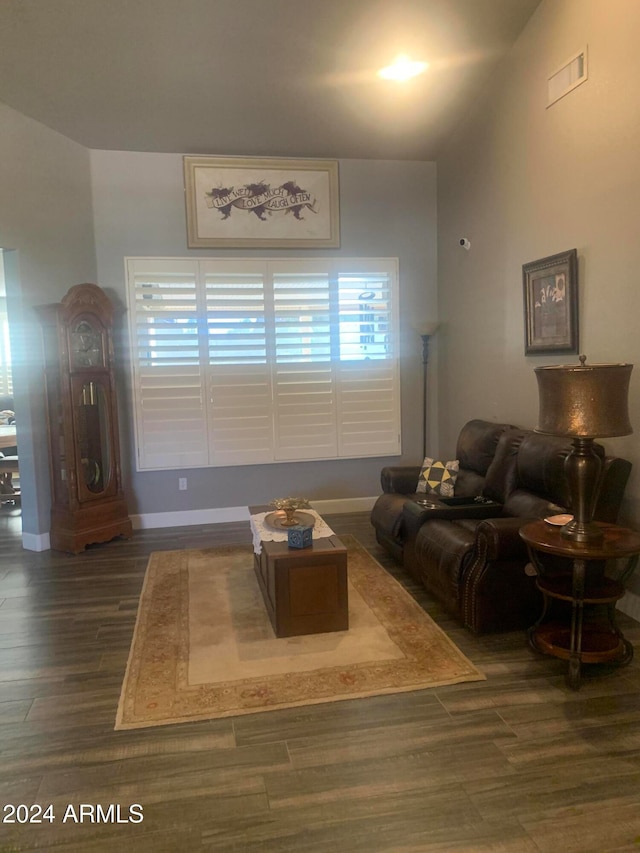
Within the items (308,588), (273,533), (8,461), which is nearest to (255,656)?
(308,588)

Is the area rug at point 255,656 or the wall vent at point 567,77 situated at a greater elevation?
the wall vent at point 567,77

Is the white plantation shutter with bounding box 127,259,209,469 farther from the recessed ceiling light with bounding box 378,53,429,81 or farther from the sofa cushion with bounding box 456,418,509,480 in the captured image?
the sofa cushion with bounding box 456,418,509,480

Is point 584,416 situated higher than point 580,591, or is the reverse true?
point 584,416

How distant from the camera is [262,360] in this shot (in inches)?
209

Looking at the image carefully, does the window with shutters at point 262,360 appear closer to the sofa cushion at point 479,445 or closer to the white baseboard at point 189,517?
the white baseboard at point 189,517

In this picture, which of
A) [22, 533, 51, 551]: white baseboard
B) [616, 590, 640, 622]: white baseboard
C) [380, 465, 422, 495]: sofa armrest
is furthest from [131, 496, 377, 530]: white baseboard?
[616, 590, 640, 622]: white baseboard

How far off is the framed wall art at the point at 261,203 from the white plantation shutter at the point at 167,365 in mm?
460

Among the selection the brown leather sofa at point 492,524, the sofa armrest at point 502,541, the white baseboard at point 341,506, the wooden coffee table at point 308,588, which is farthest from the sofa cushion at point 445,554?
the white baseboard at point 341,506

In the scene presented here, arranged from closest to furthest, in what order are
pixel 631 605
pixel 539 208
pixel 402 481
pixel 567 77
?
pixel 631 605 → pixel 567 77 → pixel 539 208 → pixel 402 481

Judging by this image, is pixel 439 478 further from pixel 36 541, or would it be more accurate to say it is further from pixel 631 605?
pixel 36 541

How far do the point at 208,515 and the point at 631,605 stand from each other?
11.6ft

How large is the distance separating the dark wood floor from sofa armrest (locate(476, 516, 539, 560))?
468mm

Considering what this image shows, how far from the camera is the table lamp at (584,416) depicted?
240 cm

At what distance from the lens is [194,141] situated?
491cm
